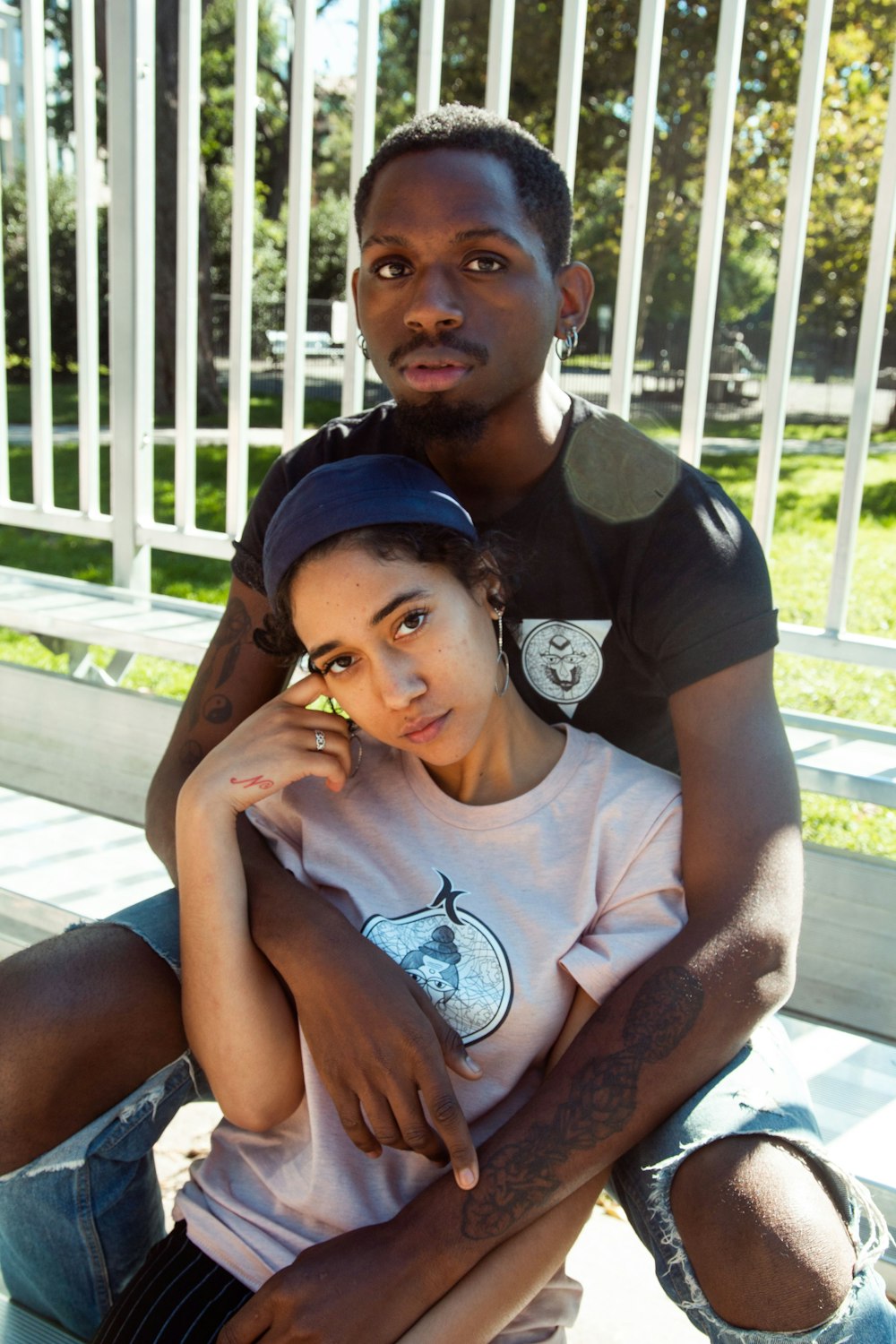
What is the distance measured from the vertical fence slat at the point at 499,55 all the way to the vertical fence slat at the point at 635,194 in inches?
11.7

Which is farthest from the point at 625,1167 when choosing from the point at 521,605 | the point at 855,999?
the point at 855,999

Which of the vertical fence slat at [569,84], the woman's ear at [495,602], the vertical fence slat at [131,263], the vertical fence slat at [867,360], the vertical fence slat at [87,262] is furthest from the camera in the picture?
the vertical fence slat at [87,262]

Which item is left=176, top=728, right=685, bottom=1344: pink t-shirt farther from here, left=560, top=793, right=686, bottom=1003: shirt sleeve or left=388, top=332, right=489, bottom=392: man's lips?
left=388, top=332, right=489, bottom=392: man's lips

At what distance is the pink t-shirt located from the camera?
4.85 ft

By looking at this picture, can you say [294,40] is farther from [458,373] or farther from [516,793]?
[516,793]

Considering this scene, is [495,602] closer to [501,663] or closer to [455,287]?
[501,663]

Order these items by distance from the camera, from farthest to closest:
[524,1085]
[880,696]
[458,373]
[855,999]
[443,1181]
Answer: [880,696] < [855,999] < [458,373] < [524,1085] < [443,1181]

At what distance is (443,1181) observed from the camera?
4.65ft

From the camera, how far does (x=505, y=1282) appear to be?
1.36 m

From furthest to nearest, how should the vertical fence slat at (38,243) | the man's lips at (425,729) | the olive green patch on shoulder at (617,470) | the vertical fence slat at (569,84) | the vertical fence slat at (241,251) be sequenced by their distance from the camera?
1. the vertical fence slat at (38,243)
2. the vertical fence slat at (241,251)
3. the vertical fence slat at (569,84)
4. the olive green patch on shoulder at (617,470)
5. the man's lips at (425,729)

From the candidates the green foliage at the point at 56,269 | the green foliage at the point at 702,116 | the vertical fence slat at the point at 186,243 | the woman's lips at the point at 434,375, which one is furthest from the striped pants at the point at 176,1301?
the green foliage at the point at 56,269

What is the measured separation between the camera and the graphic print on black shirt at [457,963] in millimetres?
1498

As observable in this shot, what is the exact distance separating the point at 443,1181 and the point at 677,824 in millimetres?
519

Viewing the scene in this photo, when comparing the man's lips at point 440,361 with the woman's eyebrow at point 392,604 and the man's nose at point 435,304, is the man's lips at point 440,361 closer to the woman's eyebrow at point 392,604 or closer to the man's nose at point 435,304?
the man's nose at point 435,304
